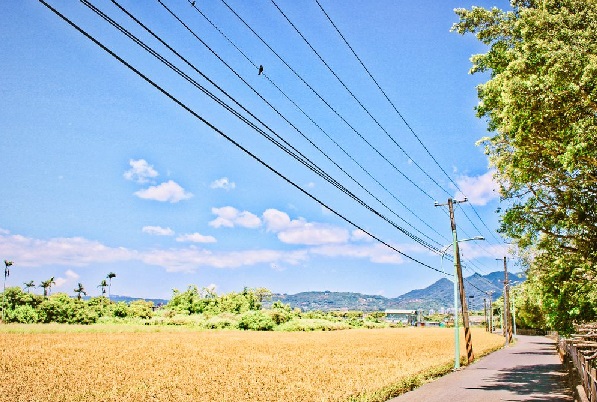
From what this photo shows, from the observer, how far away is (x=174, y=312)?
9438cm

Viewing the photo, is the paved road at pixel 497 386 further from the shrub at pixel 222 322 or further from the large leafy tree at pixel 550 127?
the shrub at pixel 222 322

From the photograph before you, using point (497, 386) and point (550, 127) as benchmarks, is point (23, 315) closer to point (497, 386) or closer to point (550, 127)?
point (497, 386)

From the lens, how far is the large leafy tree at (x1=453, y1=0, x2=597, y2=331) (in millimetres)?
11531

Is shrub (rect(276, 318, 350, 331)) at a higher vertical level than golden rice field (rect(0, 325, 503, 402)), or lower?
lower

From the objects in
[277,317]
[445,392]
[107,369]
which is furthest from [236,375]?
[277,317]

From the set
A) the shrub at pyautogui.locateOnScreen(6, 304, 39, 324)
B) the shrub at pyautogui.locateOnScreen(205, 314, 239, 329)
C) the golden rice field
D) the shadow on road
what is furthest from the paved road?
the shrub at pyautogui.locateOnScreen(6, 304, 39, 324)

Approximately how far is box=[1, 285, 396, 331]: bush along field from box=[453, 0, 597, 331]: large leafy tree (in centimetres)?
6762

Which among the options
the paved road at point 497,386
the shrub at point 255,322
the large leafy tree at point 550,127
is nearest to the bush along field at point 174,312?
the shrub at point 255,322


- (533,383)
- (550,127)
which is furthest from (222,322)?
(550,127)

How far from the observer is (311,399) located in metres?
15.2

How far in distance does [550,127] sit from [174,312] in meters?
91.6

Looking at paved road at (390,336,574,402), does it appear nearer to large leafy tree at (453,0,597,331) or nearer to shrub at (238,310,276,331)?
large leafy tree at (453,0,597,331)

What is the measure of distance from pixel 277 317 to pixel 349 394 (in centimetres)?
7410

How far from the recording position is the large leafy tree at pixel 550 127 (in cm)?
1153
